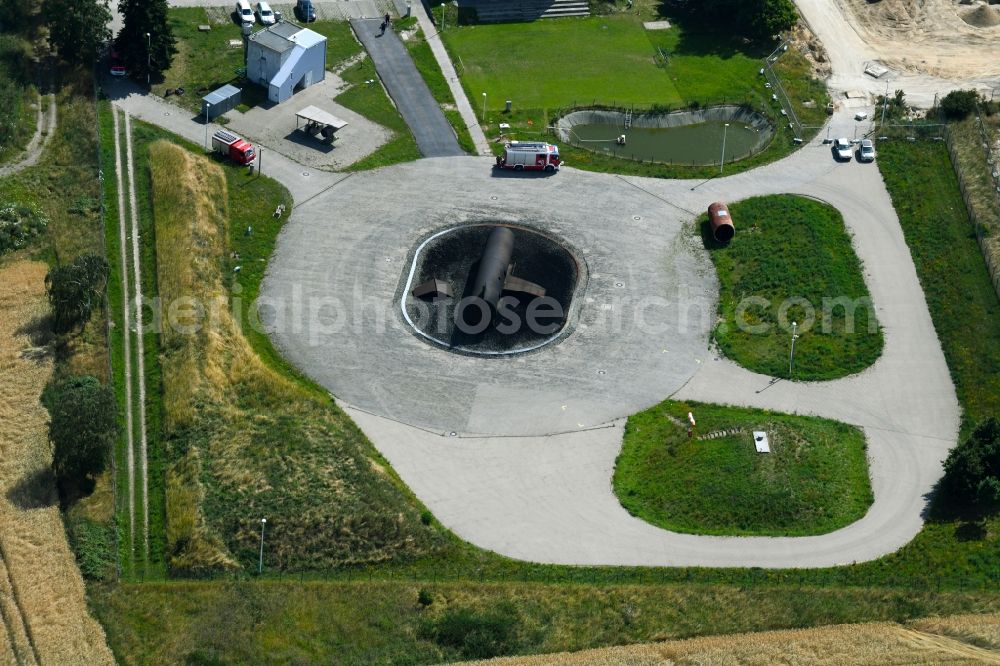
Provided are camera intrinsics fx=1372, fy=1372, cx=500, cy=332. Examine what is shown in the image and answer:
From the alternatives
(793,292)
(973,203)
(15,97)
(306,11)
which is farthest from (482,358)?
(306,11)

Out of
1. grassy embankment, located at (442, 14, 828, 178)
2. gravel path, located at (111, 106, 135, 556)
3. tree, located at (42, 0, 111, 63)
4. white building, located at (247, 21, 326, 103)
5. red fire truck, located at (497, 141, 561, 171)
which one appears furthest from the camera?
grassy embankment, located at (442, 14, 828, 178)

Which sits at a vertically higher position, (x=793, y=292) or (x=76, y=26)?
(x=76, y=26)

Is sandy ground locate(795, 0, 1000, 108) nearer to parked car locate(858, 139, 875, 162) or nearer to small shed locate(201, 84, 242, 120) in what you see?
parked car locate(858, 139, 875, 162)

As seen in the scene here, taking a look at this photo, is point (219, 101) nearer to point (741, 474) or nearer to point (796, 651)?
point (741, 474)

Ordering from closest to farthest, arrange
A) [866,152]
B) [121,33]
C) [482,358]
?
1. [482,358]
2. [866,152]
3. [121,33]

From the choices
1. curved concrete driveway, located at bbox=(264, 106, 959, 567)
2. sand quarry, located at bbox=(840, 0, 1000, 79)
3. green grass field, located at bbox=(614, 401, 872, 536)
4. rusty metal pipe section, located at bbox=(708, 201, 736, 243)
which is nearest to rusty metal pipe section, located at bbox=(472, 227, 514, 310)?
curved concrete driveway, located at bbox=(264, 106, 959, 567)

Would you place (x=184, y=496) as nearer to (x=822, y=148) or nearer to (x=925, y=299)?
(x=925, y=299)
